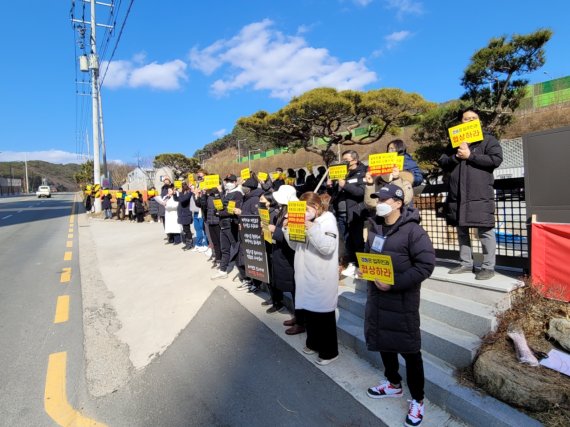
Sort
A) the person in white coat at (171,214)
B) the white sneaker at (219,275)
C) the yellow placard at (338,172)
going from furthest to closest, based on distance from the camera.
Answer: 1. the person in white coat at (171,214)
2. the white sneaker at (219,275)
3. the yellow placard at (338,172)

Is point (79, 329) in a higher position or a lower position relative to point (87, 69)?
lower

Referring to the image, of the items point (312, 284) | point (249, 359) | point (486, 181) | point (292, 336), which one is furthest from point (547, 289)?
point (249, 359)

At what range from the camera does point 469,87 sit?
52.7 feet

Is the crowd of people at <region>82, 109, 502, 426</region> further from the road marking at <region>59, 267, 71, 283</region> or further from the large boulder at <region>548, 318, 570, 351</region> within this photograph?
the road marking at <region>59, 267, 71, 283</region>

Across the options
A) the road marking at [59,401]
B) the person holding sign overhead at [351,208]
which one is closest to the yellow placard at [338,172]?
the person holding sign overhead at [351,208]

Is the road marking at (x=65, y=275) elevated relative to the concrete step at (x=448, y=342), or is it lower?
lower

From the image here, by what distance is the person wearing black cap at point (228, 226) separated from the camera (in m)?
6.64

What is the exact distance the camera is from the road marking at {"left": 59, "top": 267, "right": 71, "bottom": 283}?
24.6 ft

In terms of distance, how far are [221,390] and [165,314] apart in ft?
7.70

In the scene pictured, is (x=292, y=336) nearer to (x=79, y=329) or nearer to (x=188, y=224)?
(x=79, y=329)

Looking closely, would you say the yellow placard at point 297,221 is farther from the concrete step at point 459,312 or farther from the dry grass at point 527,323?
the dry grass at point 527,323

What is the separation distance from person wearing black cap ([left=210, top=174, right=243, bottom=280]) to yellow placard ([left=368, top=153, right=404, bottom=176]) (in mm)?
2728

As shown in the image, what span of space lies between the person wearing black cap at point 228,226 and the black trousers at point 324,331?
3.12 metres

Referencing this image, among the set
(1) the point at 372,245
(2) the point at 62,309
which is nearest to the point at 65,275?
(2) the point at 62,309
